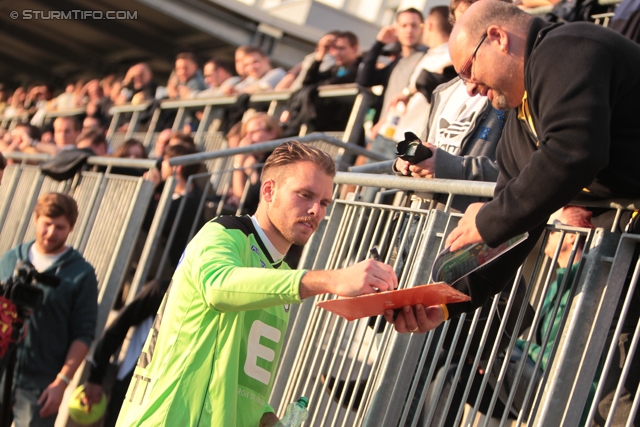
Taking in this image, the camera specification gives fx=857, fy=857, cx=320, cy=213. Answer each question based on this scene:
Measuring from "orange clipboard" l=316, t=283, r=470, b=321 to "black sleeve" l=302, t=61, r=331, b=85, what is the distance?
23.4ft

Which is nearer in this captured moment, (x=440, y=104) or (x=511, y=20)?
(x=511, y=20)

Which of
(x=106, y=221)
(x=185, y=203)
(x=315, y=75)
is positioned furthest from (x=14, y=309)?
(x=315, y=75)

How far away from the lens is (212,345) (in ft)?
10.0

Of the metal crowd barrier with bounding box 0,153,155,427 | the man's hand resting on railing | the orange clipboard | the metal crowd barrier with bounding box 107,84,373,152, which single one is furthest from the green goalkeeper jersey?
the metal crowd barrier with bounding box 107,84,373,152

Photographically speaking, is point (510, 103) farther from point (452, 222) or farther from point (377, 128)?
point (377, 128)

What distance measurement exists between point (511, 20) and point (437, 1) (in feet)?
40.8

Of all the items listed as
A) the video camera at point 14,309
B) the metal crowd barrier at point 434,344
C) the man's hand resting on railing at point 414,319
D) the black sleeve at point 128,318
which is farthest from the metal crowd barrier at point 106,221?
the man's hand resting on railing at point 414,319

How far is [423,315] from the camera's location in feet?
10.0

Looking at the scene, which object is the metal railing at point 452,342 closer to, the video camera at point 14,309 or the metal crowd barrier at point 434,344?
the metal crowd barrier at point 434,344

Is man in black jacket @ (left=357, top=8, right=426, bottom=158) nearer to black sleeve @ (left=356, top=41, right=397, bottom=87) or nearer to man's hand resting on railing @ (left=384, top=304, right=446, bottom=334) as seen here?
black sleeve @ (left=356, top=41, right=397, bottom=87)

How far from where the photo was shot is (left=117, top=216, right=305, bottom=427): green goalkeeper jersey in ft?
9.62

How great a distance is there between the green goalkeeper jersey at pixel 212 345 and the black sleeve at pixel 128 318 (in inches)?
122

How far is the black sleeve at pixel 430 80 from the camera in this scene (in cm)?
655

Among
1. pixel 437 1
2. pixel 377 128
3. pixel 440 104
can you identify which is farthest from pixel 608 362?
pixel 437 1
